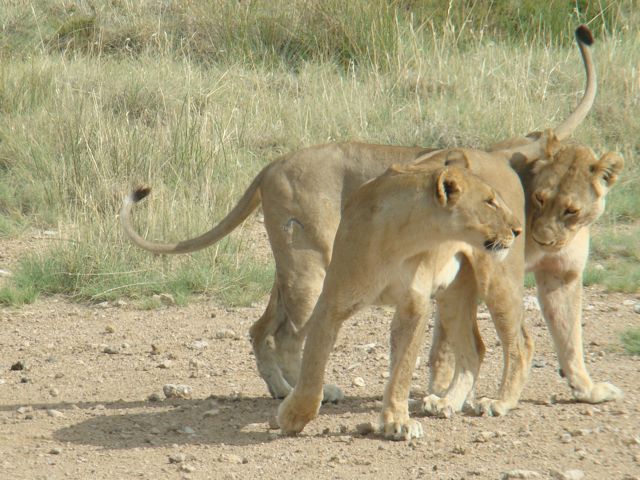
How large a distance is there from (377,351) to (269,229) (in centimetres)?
128

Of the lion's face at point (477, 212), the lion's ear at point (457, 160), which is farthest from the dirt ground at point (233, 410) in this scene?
the lion's ear at point (457, 160)

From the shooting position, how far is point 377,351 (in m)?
6.33

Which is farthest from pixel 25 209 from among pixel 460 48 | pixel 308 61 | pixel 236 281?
pixel 460 48

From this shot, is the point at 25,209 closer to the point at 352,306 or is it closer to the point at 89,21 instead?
the point at 89,21

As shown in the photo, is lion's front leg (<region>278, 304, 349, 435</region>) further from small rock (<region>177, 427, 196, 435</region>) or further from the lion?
the lion

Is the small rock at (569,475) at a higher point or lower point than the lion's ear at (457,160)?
lower

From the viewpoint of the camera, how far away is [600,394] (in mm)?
5254

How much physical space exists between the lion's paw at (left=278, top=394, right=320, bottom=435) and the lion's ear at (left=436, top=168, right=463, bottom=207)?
3.16ft

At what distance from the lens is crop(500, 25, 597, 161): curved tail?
5.49m

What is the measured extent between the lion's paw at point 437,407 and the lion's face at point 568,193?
2.75ft

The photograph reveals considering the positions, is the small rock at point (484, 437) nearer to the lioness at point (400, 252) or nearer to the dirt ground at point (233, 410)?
the dirt ground at point (233, 410)

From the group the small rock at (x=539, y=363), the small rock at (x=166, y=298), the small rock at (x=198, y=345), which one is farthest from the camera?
the small rock at (x=166, y=298)

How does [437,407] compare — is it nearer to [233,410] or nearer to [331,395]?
[331,395]

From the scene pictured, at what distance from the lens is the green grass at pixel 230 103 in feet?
25.4
